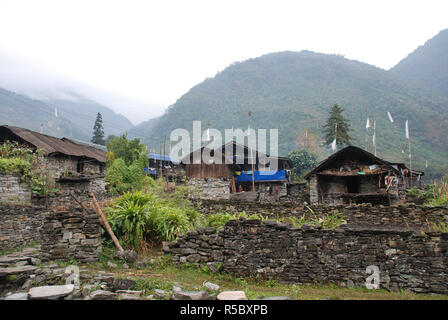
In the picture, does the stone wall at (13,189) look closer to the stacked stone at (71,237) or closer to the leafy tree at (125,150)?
the stacked stone at (71,237)

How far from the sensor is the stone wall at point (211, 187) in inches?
1120

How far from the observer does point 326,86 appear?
108 metres

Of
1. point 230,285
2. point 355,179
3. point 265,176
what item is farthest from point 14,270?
point 265,176

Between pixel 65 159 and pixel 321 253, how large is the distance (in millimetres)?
24878

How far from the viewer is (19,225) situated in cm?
1290

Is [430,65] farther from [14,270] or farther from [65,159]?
[14,270]

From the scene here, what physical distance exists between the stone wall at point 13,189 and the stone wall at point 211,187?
51.0ft

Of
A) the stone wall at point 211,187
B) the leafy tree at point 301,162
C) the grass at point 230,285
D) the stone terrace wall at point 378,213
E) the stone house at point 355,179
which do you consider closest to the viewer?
the grass at point 230,285

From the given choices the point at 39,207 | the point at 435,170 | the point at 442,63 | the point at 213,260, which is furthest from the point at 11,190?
the point at 442,63

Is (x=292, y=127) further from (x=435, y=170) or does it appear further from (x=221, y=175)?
(x=221, y=175)

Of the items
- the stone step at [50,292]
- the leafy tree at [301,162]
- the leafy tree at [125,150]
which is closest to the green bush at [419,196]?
the stone step at [50,292]

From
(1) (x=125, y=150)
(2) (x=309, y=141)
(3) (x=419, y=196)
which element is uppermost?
(2) (x=309, y=141)

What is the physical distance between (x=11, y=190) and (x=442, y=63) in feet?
492
